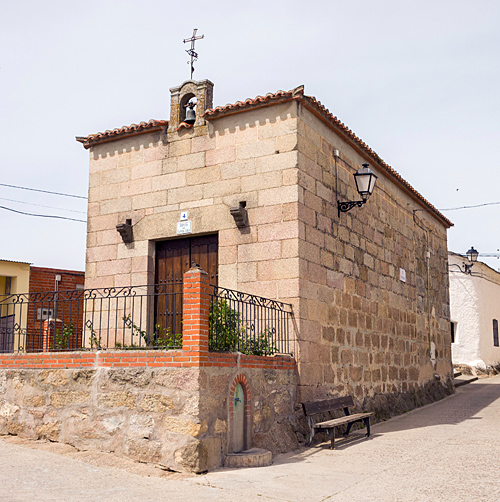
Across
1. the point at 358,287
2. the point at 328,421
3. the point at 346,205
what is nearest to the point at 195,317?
the point at 328,421

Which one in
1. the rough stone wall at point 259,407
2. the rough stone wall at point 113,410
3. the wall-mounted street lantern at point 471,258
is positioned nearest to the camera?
the rough stone wall at point 113,410

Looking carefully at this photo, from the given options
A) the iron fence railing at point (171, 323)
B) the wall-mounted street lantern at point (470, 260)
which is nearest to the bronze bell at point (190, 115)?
the iron fence railing at point (171, 323)

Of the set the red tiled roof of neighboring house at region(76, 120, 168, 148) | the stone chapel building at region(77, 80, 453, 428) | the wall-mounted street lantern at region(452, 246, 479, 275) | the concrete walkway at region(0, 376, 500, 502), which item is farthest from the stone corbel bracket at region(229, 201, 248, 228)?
the wall-mounted street lantern at region(452, 246, 479, 275)

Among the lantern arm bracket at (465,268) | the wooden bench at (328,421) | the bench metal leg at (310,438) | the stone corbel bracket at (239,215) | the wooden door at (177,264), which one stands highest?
the lantern arm bracket at (465,268)

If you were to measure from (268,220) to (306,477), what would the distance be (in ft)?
11.8

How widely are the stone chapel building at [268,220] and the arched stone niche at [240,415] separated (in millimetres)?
1305

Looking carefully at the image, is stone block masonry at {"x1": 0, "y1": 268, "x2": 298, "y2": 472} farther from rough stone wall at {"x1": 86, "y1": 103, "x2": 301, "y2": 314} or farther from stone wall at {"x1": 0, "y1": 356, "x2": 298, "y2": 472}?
rough stone wall at {"x1": 86, "y1": 103, "x2": 301, "y2": 314}

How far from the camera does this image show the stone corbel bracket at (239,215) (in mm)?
8547

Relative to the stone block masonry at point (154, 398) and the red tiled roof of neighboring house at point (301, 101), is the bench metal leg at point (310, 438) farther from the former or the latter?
the red tiled roof of neighboring house at point (301, 101)

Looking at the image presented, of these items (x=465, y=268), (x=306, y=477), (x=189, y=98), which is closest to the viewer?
(x=306, y=477)

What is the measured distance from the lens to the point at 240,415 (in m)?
6.86

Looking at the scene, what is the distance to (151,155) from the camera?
9586 millimetres

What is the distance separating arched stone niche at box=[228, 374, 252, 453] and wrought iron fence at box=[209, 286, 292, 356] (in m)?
0.45

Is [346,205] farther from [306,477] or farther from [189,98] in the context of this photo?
[306,477]
